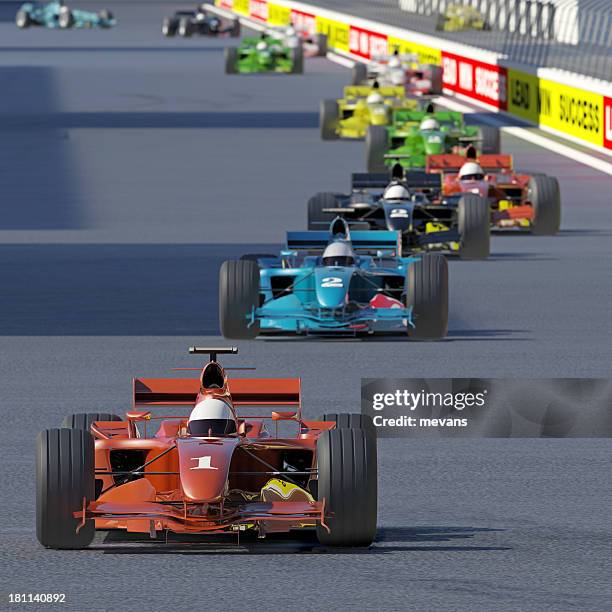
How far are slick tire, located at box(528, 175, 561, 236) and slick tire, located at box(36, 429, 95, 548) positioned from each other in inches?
633

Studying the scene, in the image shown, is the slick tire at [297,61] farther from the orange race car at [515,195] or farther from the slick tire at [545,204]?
the slick tire at [545,204]

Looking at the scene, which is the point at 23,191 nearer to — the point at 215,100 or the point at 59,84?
the point at 215,100

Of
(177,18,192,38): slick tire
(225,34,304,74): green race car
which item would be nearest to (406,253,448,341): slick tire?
(225,34,304,74): green race car

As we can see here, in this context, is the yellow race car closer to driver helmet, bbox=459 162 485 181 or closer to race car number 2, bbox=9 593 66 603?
driver helmet, bbox=459 162 485 181

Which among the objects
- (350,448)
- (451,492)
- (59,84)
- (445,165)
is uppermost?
(350,448)

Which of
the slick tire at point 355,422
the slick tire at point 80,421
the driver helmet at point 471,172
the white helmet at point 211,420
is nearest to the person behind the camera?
the white helmet at point 211,420

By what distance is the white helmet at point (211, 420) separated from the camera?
36.5 ft

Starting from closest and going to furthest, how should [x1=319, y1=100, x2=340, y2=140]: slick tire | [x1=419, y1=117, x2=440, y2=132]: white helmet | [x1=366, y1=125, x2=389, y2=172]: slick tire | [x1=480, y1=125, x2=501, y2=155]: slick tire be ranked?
[x1=419, y1=117, x2=440, y2=132]: white helmet
[x1=480, y1=125, x2=501, y2=155]: slick tire
[x1=366, y1=125, x2=389, y2=172]: slick tire
[x1=319, y1=100, x2=340, y2=140]: slick tire

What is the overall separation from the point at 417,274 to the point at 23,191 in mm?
15019

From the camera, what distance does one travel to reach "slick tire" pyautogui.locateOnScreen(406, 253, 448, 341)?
18047 millimetres

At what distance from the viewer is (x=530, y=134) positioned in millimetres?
41094

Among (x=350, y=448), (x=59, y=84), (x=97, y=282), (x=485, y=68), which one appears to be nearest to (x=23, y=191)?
(x=97, y=282)

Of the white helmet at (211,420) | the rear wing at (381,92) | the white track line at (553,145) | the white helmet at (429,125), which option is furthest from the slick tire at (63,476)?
the rear wing at (381,92)

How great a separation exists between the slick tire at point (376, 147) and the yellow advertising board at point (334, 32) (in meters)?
35.8
